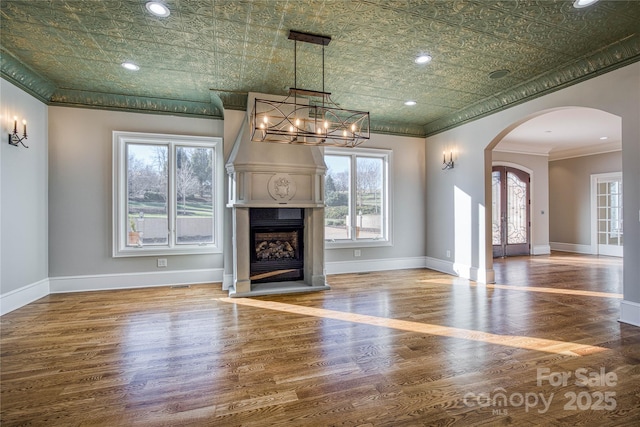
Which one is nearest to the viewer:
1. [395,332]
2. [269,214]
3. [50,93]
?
[395,332]

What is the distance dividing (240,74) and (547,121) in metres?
6.00

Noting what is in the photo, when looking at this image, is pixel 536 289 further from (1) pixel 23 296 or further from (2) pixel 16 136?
(2) pixel 16 136

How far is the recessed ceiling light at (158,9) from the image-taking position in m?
2.64

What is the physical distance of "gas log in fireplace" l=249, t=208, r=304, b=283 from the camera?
16.2 feet

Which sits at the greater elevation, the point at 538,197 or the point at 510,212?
the point at 538,197

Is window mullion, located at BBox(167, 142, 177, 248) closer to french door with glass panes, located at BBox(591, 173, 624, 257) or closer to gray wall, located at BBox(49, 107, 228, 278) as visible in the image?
gray wall, located at BBox(49, 107, 228, 278)

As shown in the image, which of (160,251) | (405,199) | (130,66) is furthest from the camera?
(405,199)

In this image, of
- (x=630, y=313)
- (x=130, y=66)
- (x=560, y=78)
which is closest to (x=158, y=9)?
(x=130, y=66)

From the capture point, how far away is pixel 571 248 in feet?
29.6

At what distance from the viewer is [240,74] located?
4.07 metres

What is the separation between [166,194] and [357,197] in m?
3.57

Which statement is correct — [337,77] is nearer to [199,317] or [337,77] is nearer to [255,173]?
[255,173]

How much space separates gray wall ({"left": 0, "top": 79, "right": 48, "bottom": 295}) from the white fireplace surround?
8.61 feet

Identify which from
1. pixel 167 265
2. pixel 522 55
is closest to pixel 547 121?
pixel 522 55
